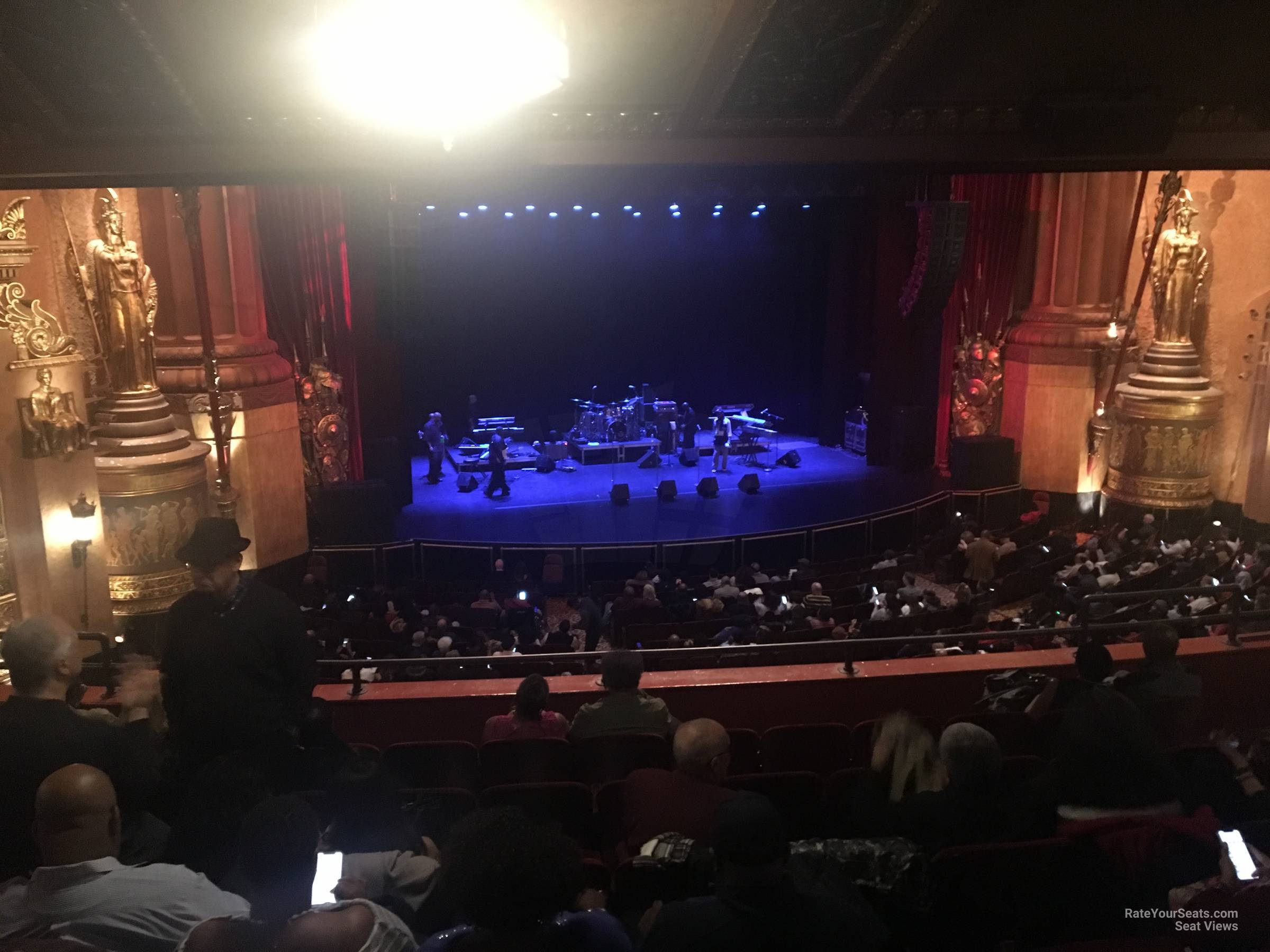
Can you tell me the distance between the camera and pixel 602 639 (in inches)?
355

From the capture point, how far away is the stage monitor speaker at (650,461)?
17.9m

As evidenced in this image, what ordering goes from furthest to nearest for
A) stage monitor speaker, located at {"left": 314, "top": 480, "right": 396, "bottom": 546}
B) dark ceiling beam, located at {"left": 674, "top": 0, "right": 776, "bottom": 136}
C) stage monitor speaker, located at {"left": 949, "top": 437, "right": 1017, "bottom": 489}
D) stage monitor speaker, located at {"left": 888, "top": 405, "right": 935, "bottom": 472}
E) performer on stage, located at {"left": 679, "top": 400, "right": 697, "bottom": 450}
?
performer on stage, located at {"left": 679, "top": 400, "right": 697, "bottom": 450}, stage monitor speaker, located at {"left": 888, "top": 405, "right": 935, "bottom": 472}, stage monitor speaker, located at {"left": 949, "top": 437, "right": 1017, "bottom": 489}, stage monitor speaker, located at {"left": 314, "top": 480, "right": 396, "bottom": 546}, dark ceiling beam, located at {"left": 674, "top": 0, "right": 776, "bottom": 136}

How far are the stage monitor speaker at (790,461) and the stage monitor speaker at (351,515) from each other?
7484 mm

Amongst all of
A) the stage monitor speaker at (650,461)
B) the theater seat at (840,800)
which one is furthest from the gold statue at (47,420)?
the stage monitor speaker at (650,461)

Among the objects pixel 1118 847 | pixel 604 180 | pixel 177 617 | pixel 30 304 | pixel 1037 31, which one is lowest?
pixel 1118 847

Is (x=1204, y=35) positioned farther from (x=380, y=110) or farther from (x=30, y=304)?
(x=30, y=304)

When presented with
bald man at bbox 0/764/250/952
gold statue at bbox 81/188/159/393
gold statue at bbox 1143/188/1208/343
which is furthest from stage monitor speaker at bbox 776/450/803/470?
bald man at bbox 0/764/250/952

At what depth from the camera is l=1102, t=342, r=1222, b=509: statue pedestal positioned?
1427cm

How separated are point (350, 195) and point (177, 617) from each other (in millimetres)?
12498

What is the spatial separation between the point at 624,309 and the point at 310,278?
8.49m

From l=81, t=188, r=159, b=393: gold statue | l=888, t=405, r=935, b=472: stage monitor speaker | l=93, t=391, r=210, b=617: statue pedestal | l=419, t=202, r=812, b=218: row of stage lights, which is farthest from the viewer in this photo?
l=419, t=202, r=812, b=218: row of stage lights

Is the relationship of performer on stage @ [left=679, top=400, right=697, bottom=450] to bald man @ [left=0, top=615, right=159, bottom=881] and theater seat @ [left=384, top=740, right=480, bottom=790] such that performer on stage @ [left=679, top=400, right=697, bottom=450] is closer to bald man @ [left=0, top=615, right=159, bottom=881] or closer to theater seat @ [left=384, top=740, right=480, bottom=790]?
theater seat @ [left=384, top=740, right=480, bottom=790]

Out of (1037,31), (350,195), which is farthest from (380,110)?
(350,195)

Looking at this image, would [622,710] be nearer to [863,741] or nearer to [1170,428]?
[863,741]
